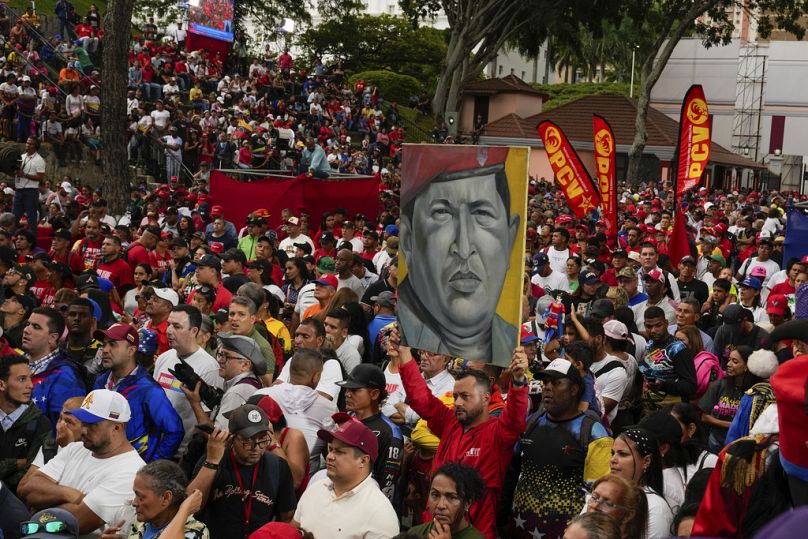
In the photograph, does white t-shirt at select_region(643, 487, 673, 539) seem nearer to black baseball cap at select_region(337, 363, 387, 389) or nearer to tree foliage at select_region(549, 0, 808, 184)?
black baseball cap at select_region(337, 363, 387, 389)

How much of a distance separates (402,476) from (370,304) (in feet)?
12.9

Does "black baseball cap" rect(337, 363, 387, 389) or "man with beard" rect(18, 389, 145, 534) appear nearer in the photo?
"man with beard" rect(18, 389, 145, 534)

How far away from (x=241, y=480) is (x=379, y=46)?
57.1 m

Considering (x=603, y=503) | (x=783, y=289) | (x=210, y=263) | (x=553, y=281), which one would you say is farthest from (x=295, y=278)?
(x=603, y=503)

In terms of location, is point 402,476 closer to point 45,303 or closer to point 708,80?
point 45,303

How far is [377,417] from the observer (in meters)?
6.28

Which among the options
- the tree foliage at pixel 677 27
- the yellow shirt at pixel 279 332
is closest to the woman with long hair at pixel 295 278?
the yellow shirt at pixel 279 332

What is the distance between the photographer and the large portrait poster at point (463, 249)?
18.0ft

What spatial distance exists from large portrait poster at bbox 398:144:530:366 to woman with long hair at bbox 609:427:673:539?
0.72 metres

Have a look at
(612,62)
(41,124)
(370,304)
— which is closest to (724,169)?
(612,62)

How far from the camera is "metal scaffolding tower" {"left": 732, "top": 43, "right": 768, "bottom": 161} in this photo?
64500 millimetres

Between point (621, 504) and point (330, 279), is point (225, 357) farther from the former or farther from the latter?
point (330, 279)

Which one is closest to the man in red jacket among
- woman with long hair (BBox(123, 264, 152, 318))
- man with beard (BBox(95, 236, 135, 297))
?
woman with long hair (BBox(123, 264, 152, 318))

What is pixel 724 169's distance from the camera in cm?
5494
